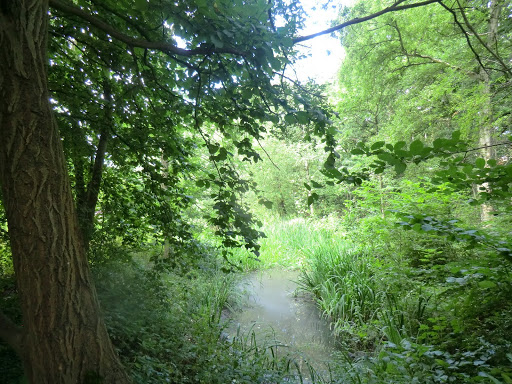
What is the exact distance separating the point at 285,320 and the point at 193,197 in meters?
2.81

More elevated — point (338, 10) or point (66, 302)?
Answer: point (338, 10)

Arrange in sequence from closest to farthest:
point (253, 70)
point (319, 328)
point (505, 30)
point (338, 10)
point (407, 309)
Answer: point (253, 70) → point (407, 309) → point (338, 10) → point (319, 328) → point (505, 30)

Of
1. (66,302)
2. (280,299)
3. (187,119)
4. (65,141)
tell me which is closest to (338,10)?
(187,119)

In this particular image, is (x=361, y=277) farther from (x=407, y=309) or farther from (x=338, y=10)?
(x=338, y=10)

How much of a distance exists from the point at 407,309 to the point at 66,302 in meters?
3.19

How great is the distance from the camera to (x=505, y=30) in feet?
15.6

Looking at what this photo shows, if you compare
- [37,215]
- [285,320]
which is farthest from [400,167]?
[285,320]

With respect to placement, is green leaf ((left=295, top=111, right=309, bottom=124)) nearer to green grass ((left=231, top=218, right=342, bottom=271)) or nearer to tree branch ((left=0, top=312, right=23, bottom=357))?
tree branch ((left=0, top=312, right=23, bottom=357))

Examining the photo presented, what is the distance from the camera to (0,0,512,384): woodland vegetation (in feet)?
3.72

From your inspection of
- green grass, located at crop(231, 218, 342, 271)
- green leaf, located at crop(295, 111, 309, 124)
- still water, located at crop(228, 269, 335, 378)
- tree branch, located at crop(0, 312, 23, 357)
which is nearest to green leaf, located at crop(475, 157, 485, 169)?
green leaf, located at crop(295, 111, 309, 124)

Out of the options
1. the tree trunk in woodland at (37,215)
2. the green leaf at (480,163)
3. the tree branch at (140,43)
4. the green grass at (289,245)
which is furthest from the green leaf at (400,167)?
the green grass at (289,245)

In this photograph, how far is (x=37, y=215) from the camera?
1106 millimetres

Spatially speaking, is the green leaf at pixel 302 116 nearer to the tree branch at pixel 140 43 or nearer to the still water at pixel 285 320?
the tree branch at pixel 140 43

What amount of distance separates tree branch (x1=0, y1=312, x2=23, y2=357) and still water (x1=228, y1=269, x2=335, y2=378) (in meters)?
2.44
